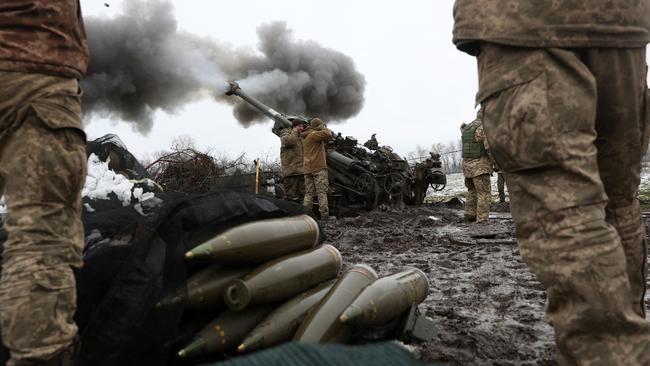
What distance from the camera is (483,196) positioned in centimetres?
797

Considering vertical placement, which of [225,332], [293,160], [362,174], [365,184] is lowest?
[225,332]

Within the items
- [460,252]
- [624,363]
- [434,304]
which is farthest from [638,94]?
[460,252]

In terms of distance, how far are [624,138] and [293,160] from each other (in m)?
9.00

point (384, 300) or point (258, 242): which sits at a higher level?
point (258, 242)

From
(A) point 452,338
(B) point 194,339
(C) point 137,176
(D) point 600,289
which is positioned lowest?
(A) point 452,338

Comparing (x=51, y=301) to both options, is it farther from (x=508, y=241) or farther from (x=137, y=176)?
(x=508, y=241)

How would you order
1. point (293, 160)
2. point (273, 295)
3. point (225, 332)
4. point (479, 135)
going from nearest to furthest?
1. point (225, 332)
2. point (273, 295)
3. point (479, 135)
4. point (293, 160)

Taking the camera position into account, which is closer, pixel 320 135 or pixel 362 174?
pixel 320 135

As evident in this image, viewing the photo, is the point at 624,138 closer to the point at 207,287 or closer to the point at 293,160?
the point at 207,287

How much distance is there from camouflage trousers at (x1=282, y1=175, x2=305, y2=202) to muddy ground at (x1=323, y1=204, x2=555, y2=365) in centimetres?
321

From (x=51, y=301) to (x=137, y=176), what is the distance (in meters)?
1.73

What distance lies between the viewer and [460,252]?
508 cm

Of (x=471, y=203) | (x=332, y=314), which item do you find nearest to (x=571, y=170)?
(x=332, y=314)

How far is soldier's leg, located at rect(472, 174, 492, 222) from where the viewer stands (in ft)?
26.0
